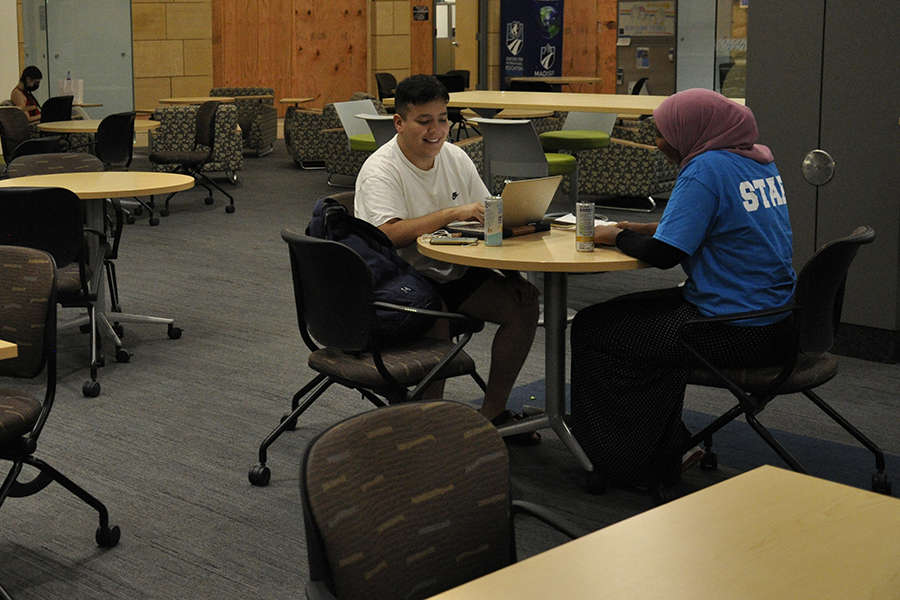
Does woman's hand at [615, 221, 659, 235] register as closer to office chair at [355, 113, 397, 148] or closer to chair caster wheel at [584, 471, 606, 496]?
chair caster wheel at [584, 471, 606, 496]

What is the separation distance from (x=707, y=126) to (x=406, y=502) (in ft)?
6.20

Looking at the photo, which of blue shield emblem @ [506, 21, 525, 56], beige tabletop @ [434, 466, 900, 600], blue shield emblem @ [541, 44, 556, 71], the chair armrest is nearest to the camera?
beige tabletop @ [434, 466, 900, 600]

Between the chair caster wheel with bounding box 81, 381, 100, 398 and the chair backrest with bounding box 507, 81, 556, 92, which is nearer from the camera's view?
the chair caster wheel with bounding box 81, 381, 100, 398

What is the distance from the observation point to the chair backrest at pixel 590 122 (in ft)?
27.6

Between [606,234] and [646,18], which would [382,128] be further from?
[646,18]

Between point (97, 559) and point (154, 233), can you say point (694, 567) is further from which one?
point (154, 233)

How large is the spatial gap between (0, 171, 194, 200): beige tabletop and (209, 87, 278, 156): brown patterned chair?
7.48 metres

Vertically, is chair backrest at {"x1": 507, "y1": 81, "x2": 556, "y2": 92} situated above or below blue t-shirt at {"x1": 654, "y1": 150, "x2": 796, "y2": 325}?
above

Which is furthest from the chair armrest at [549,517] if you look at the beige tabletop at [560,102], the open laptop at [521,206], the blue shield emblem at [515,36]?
the blue shield emblem at [515,36]

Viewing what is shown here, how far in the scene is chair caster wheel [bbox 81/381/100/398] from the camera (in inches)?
176

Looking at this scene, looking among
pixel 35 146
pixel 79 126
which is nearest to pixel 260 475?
pixel 35 146

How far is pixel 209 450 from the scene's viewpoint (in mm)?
3885

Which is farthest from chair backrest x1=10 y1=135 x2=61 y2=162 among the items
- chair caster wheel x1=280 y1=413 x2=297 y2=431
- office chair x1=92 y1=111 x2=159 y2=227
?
chair caster wheel x1=280 y1=413 x2=297 y2=431

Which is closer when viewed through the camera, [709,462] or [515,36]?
[709,462]
